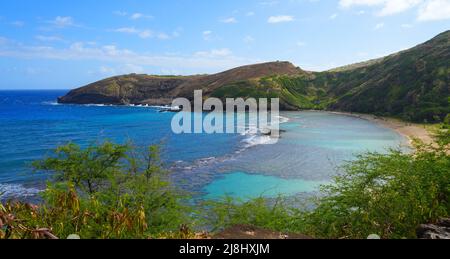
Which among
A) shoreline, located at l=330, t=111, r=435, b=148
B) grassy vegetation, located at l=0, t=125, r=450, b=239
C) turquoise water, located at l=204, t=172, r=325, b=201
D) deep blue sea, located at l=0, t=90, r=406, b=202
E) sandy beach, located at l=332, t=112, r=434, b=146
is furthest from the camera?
sandy beach, located at l=332, t=112, r=434, b=146

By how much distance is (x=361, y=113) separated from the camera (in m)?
140

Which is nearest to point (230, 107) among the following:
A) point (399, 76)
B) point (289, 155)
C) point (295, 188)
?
point (399, 76)

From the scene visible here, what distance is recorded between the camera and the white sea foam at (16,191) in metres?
40.0

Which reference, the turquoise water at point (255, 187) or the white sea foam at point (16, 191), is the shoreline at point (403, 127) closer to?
the turquoise water at point (255, 187)

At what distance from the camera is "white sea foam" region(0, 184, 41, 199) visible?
131ft

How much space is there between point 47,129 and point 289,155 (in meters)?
68.0

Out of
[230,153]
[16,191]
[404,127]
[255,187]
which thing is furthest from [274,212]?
[404,127]

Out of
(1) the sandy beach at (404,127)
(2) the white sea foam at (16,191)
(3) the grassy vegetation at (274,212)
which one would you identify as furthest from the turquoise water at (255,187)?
(1) the sandy beach at (404,127)

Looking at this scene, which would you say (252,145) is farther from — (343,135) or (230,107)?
(230,107)

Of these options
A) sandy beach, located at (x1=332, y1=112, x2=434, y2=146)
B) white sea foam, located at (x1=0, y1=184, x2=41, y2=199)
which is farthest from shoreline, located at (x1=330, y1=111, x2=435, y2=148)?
white sea foam, located at (x1=0, y1=184, x2=41, y2=199)

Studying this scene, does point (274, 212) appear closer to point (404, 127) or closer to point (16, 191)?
point (16, 191)

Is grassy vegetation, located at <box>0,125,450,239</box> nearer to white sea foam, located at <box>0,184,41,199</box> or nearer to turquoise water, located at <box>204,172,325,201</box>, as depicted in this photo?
white sea foam, located at <box>0,184,41,199</box>

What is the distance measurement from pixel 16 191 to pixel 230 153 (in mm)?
34695

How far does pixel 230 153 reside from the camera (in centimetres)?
6762
